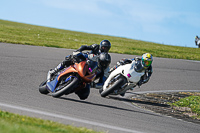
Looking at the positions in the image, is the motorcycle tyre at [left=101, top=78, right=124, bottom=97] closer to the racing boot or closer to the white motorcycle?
the white motorcycle

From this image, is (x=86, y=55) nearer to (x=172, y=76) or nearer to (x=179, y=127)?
(x=179, y=127)

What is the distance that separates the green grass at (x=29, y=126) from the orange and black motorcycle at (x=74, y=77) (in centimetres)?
225

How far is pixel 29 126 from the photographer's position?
5270 mm

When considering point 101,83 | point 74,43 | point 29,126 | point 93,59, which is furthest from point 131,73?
point 74,43

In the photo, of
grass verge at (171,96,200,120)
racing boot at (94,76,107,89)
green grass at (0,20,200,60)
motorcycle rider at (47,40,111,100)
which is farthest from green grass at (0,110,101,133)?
green grass at (0,20,200,60)

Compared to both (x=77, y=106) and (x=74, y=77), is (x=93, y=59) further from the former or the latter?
(x=77, y=106)

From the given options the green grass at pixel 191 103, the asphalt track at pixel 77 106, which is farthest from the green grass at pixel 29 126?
the green grass at pixel 191 103

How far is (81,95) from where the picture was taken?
895 centimetres

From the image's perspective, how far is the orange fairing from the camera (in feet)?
26.9

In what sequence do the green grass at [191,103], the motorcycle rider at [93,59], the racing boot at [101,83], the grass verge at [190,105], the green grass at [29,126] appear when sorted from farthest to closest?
1. the green grass at [191,103]
2. the grass verge at [190,105]
3. the racing boot at [101,83]
4. the motorcycle rider at [93,59]
5. the green grass at [29,126]

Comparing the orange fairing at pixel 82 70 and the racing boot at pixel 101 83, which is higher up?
the orange fairing at pixel 82 70

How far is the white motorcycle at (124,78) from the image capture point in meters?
9.30

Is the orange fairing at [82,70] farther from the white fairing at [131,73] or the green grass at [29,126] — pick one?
the green grass at [29,126]

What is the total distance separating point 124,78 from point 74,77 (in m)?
1.67
